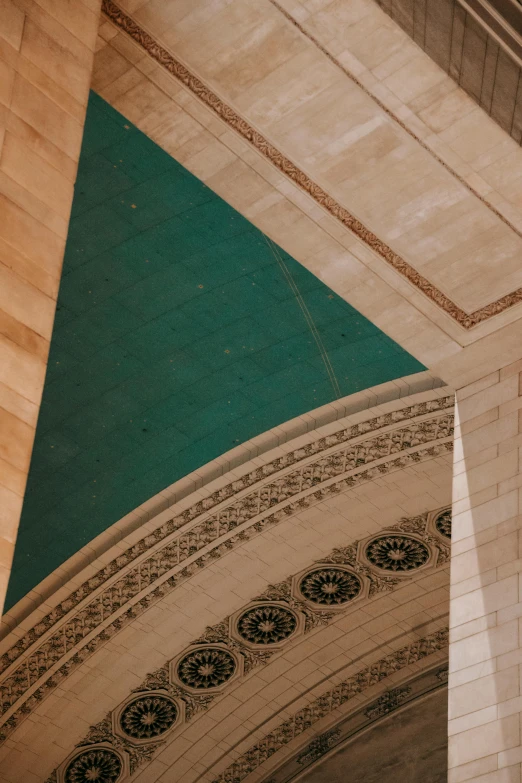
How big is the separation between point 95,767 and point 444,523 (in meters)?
4.37

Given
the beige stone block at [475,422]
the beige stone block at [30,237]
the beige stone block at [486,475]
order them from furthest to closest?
the beige stone block at [475,422] < the beige stone block at [486,475] < the beige stone block at [30,237]

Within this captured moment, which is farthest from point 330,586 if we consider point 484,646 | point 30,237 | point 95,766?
point 30,237

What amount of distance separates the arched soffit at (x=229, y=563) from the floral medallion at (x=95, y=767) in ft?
0.72

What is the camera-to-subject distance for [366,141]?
6113 millimetres

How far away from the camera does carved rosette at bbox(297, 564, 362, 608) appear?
11.1 metres

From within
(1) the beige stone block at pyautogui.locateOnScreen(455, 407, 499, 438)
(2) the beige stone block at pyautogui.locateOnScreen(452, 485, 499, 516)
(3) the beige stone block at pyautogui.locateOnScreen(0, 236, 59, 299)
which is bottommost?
(3) the beige stone block at pyautogui.locateOnScreen(0, 236, 59, 299)

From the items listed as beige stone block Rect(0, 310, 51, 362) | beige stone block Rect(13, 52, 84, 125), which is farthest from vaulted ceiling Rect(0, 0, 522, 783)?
beige stone block Rect(0, 310, 51, 362)

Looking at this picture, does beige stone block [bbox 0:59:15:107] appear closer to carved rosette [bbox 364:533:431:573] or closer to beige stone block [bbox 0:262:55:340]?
beige stone block [bbox 0:262:55:340]

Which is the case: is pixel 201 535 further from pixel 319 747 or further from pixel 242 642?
pixel 319 747

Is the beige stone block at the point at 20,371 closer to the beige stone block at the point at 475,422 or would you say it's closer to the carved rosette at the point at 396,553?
the beige stone block at the point at 475,422

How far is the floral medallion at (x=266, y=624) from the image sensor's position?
11.2m

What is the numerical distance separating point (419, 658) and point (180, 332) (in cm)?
471

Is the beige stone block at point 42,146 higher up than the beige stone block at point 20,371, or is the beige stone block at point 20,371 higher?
the beige stone block at point 42,146

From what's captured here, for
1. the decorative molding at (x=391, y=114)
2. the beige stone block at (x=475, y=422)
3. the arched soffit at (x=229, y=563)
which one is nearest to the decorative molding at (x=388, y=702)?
the arched soffit at (x=229, y=563)
